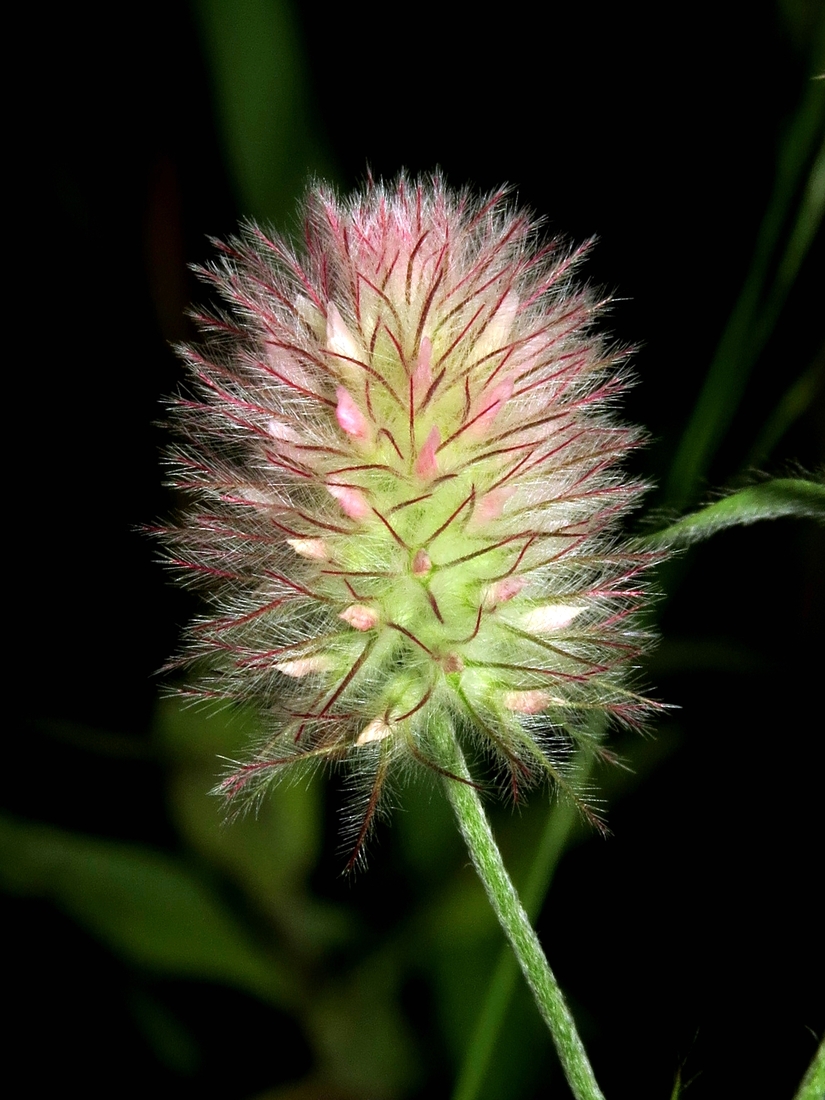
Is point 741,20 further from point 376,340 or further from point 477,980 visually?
point 477,980

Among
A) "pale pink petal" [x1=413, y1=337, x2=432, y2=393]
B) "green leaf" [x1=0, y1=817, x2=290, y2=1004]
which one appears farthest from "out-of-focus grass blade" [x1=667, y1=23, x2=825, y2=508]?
"green leaf" [x1=0, y1=817, x2=290, y2=1004]

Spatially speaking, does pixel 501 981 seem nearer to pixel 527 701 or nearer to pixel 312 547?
pixel 527 701

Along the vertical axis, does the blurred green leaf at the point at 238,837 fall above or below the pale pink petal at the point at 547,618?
below

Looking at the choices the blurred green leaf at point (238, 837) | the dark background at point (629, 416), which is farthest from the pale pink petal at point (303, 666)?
the blurred green leaf at point (238, 837)

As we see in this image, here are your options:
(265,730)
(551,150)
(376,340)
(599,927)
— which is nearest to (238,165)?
(551,150)

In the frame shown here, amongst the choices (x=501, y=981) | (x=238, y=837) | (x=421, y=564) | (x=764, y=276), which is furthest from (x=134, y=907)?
(x=764, y=276)

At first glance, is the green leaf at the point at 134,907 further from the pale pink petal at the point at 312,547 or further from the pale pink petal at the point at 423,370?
the pale pink petal at the point at 423,370
